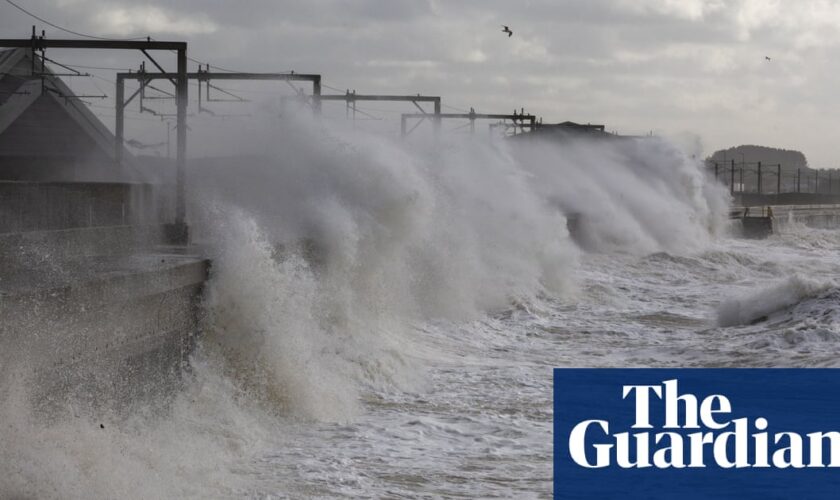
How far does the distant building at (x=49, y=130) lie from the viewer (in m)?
36.3

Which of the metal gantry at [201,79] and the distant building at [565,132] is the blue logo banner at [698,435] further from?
the distant building at [565,132]

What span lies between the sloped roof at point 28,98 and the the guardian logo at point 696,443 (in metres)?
27.4

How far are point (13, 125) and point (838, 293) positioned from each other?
85.9 ft

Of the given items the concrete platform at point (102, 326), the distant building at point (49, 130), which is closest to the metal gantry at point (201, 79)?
the distant building at point (49, 130)

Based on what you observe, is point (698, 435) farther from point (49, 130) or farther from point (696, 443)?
point (49, 130)

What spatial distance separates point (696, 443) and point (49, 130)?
3185 cm

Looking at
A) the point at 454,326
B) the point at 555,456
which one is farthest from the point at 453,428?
the point at 454,326

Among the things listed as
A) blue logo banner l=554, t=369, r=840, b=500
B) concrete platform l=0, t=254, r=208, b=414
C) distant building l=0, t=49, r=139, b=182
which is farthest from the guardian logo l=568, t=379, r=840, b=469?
distant building l=0, t=49, r=139, b=182

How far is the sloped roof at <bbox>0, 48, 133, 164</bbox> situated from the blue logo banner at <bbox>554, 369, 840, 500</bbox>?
84.7 feet

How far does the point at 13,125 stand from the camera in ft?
122

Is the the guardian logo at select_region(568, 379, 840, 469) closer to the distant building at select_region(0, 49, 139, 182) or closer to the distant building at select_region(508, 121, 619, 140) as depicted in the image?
the distant building at select_region(0, 49, 139, 182)

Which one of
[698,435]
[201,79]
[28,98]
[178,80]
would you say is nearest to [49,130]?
[28,98]

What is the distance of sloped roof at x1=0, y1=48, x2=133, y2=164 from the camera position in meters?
36.7

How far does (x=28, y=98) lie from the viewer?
37.2 m
